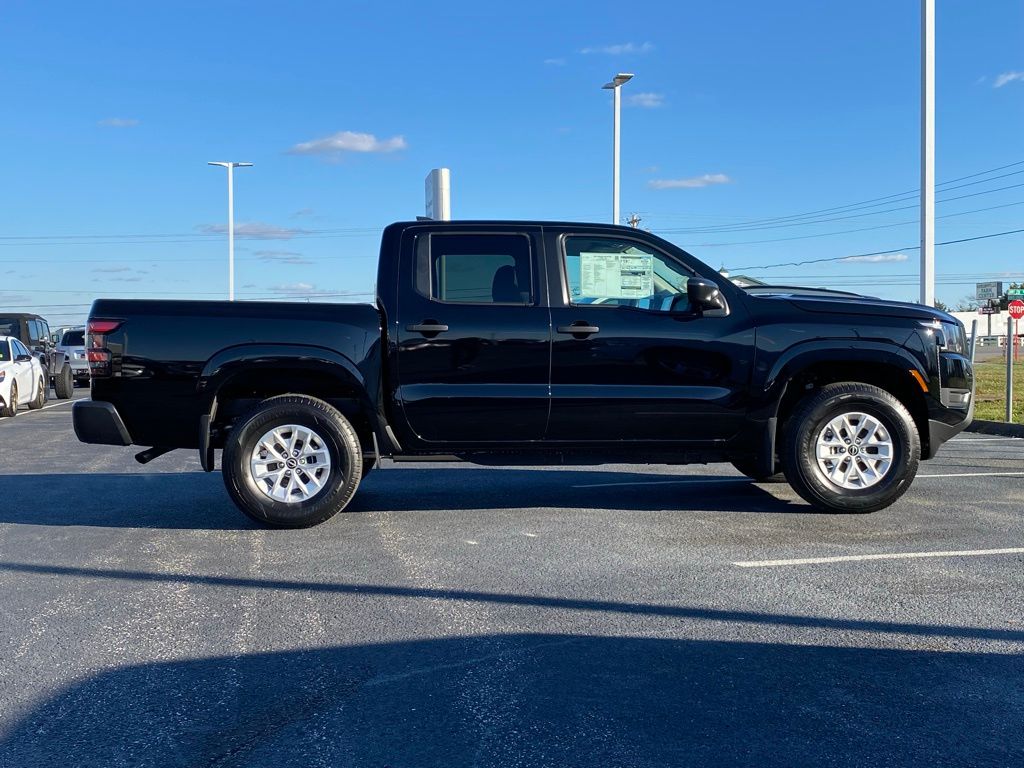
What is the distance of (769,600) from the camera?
4766mm

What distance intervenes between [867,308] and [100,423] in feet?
17.1

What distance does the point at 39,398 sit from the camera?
1941 cm

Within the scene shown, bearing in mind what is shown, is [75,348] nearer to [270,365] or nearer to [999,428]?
[270,365]

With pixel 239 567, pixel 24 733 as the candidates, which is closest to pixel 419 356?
pixel 239 567

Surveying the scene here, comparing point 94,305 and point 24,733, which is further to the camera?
point 94,305

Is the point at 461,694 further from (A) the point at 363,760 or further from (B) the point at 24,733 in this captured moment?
(B) the point at 24,733

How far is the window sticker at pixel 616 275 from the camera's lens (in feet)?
22.5

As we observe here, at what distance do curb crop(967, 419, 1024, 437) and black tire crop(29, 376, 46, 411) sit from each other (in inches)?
641

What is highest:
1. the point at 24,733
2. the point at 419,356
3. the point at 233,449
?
the point at 419,356

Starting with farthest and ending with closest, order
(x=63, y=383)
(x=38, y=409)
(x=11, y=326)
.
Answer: (x=11, y=326) → (x=63, y=383) → (x=38, y=409)

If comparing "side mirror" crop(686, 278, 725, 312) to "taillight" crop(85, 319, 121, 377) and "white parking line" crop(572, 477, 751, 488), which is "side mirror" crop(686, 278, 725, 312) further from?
"taillight" crop(85, 319, 121, 377)

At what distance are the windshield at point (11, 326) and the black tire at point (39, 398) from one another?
6.38 meters

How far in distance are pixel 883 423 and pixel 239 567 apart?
4378 mm

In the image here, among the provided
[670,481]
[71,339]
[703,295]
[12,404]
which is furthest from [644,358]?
[71,339]
